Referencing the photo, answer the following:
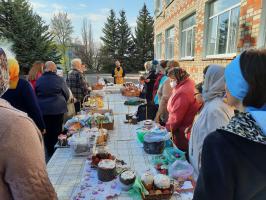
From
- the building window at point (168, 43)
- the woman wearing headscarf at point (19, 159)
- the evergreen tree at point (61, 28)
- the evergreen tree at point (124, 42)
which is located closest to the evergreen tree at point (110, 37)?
the evergreen tree at point (124, 42)

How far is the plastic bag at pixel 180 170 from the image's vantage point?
183 cm

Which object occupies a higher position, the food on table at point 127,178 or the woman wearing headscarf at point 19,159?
the woman wearing headscarf at point 19,159

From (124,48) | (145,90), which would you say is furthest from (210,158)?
(124,48)

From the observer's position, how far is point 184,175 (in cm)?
183

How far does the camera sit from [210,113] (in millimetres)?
1828

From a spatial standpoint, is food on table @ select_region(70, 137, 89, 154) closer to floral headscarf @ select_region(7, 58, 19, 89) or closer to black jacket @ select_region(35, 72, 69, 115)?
floral headscarf @ select_region(7, 58, 19, 89)

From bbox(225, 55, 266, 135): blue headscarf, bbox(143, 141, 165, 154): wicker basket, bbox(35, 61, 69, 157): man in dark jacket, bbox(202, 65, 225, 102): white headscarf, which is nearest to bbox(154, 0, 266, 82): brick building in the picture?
bbox(202, 65, 225, 102): white headscarf

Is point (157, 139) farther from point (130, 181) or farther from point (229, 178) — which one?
point (229, 178)

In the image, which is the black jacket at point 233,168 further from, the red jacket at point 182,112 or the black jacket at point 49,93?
the black jacket at point 49,93

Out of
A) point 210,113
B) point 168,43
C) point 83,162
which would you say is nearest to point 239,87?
point 210,113

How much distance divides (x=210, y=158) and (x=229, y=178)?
0.11m

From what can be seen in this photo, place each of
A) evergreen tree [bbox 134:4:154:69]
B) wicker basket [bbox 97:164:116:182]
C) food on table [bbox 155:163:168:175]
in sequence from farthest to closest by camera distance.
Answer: evergreen tree [bbox 134:4:154:69] → food on table [bbox 155:163:168:175] → wicker basket [bbox 97:164:116:182]

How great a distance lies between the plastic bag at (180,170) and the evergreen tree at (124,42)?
25200mm

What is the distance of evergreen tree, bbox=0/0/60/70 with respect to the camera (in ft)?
52.7
